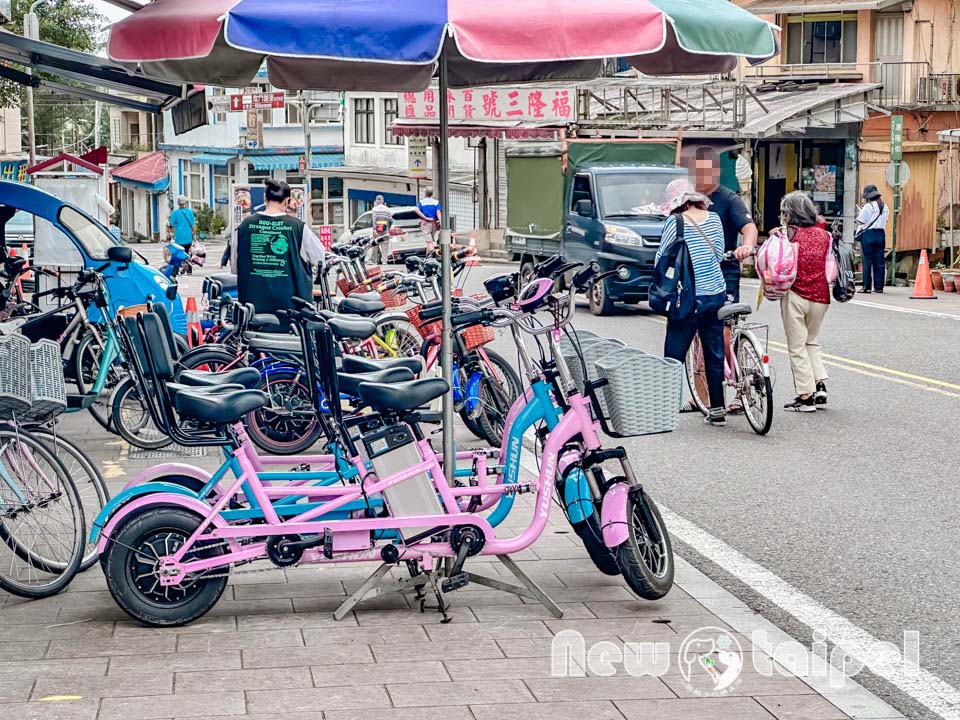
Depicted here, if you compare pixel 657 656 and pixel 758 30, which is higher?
pixel 758 30

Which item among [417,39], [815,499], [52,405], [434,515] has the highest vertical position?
[417,39]

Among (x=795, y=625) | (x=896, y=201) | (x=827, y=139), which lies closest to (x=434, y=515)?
(x=795, y=625)

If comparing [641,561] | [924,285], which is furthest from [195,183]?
[641,561]

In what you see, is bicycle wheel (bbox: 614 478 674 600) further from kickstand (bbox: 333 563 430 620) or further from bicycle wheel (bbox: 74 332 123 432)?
bicycle wheel (bbox: 74 332 123 432)

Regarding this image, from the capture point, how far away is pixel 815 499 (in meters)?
8.35

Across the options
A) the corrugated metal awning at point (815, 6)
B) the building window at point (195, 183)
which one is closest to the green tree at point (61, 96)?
the building window at point (195, 183)

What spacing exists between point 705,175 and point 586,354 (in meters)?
5.05

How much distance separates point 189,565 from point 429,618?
1010mm

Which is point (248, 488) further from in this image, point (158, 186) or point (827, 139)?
point (158, 186)

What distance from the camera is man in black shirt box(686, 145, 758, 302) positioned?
1073 cm

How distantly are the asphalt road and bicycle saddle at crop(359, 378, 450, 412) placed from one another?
1.79 meters

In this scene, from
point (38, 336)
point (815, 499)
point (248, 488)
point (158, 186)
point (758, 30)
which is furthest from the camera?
point (158, 186)

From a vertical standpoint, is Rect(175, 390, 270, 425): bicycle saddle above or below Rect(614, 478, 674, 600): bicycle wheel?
above

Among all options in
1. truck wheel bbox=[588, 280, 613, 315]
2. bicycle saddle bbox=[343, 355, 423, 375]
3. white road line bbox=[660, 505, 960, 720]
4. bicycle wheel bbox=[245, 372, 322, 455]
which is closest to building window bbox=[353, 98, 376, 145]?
truck wheel bbox=[588, 280, 613, 315]
